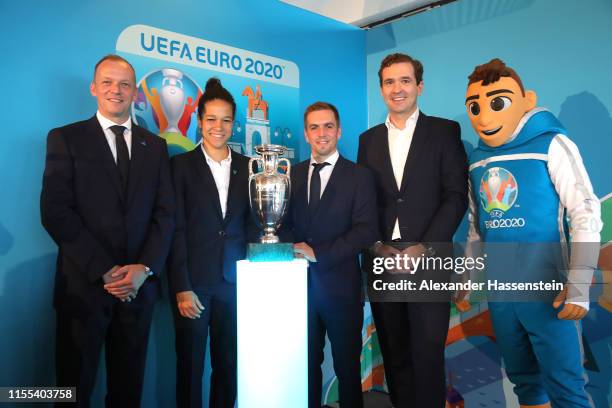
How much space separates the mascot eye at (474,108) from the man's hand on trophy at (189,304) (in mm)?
1716

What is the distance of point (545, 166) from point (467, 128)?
1.11 metres

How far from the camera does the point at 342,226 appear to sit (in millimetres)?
2516

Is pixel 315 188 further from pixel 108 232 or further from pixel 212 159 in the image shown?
pixel 108 232

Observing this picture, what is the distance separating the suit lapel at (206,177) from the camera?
2510 mm

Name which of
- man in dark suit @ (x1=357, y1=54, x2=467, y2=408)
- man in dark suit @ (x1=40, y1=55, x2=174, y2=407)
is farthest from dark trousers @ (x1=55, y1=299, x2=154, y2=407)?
man in dark suit @ (x1=357, y1=54, x2=467, y2=408)

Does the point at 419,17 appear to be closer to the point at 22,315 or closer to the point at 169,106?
the point at 169,106

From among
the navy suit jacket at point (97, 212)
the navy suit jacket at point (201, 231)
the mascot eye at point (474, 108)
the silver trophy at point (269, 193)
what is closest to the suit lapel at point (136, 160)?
the navy suit jacket at point (97, 212)

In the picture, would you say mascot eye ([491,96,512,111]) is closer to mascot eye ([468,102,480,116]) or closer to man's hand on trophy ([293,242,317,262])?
mascot eye ([468,102,480,116])

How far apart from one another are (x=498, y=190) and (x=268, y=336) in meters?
1.33

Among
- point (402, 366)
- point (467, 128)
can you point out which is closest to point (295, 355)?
point (402, 366)

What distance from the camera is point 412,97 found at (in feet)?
8.42

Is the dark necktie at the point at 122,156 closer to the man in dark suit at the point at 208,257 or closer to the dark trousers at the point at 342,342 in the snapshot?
the man in dark suit at the point at 208,257

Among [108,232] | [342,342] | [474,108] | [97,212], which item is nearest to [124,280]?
[108,232]

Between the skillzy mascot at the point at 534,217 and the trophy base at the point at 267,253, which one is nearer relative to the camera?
the trophy base at the point at 267,253
